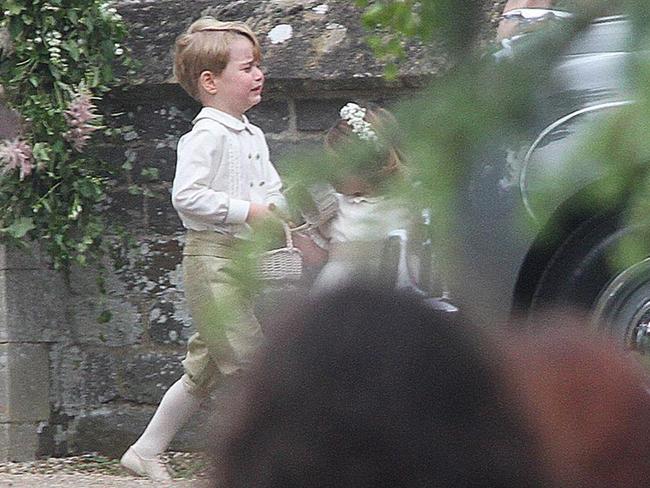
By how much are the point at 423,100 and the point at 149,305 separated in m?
4.72

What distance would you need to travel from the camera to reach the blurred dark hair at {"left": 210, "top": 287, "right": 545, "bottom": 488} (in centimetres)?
80

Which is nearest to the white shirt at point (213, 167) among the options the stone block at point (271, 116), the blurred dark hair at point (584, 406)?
the stone block at point (271, 116)

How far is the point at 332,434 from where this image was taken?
0.81 meters

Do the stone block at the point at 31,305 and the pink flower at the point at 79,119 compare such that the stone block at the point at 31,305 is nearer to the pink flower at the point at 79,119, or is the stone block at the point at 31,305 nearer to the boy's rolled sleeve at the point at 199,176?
the pink flower at the point at 79,119

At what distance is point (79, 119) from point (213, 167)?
61 centimetres

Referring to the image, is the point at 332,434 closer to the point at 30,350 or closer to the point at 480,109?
the point at 480,109

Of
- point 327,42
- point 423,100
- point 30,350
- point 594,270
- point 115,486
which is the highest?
point 327,42

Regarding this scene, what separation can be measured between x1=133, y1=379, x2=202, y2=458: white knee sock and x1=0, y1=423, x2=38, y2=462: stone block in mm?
522

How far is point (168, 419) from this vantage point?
5.03m

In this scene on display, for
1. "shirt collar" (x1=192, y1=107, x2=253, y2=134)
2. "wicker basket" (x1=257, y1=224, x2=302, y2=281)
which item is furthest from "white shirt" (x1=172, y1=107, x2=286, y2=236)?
"wicker basket" (x1=257, y1=224, x2=302, y2=281)

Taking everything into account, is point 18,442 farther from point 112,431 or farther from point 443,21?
point 443,21

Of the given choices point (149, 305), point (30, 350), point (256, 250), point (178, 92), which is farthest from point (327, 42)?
point (256, 250)

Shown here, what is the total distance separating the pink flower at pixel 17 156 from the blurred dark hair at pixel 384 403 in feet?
14.4

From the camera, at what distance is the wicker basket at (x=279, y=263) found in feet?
2.91
